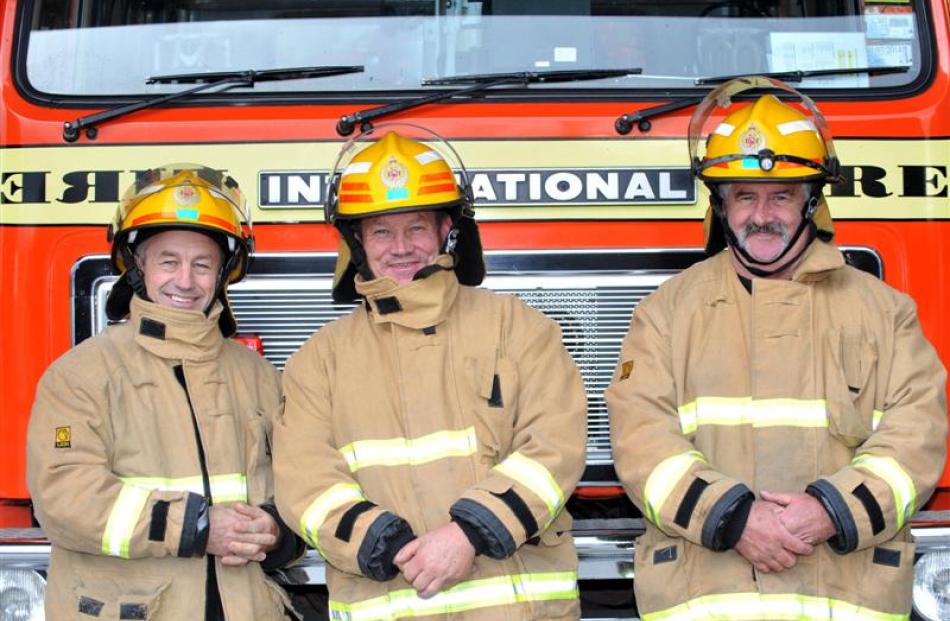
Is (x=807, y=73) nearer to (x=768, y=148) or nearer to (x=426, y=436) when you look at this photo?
(x=768, y=148)

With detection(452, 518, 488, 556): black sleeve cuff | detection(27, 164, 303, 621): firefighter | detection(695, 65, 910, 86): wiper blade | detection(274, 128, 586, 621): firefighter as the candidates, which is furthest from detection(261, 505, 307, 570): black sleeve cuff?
detection(695, 65, 910, 86): wiper blade

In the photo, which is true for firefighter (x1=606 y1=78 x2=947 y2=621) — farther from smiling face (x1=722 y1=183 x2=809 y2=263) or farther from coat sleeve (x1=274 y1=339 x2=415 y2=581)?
coat sleeve (x1=274 y1=339 x2=415 y2=581)

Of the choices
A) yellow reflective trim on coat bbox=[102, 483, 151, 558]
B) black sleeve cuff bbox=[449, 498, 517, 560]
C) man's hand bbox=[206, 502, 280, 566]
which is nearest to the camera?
black sleeve cuff bbox=[449, 498, 517, 560]

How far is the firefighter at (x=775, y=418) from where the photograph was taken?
3.32 meters

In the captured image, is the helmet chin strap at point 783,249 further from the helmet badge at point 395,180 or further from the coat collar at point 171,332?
the coat collar at point 171,332

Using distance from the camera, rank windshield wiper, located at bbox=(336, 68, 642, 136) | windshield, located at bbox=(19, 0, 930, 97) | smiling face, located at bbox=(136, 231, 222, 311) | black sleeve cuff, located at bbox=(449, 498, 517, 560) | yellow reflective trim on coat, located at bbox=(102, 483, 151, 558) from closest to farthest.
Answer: black sleeve cuff, located at bbox=(449, 498, 517, 560) → yellow reflective trim on coat, located at bbox=(102, 483, 151, 558) → smiling face, located at bbox=(136, 231, 222, 311) → windshield wiper, located at bbox=(336, 68, 642, 136) → windshield, located at bbox=(19, 0, 930, 97)

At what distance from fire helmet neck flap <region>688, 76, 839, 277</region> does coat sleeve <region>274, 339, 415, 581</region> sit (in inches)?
42.9

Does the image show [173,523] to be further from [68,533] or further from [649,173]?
[649,173]

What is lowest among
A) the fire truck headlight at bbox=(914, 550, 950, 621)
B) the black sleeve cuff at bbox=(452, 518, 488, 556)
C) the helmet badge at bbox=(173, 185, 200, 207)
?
the fire truck headlight at bbox=(914, 550, 950, 621)

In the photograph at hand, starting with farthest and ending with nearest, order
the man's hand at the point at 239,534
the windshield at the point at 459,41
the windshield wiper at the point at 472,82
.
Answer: the windshield at the point at 459,41 < the windshield wiper at the point at 472,82 < the man's hand at the point at 239,534

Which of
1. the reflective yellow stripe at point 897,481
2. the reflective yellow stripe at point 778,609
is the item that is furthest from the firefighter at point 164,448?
the reflective yellow stripe at point 897,481

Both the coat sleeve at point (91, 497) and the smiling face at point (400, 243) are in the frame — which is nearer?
the coat sleeve at point (91, 497)

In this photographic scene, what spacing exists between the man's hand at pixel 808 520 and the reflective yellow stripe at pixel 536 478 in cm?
51

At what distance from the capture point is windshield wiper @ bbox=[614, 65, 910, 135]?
4.11 meters
